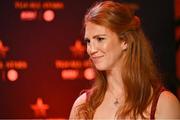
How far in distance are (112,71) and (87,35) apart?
0.59 feet

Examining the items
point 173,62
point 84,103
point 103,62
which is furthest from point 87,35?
point 173,62

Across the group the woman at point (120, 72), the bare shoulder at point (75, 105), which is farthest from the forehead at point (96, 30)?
the bare shoulder at point (75, 105)

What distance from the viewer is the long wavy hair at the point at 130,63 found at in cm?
174

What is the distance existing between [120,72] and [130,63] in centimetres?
5

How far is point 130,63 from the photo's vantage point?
1.79m

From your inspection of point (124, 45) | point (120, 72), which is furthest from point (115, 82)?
point (124, 45)

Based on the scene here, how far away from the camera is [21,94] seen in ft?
9.11

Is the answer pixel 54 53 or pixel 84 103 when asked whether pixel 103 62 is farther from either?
pixel 54 53

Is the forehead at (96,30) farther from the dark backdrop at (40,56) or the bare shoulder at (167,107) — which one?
the dark backdrop at (40,56)

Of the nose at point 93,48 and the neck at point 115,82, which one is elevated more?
the nose at point 93,48

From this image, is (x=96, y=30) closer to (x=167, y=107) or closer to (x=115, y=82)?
(x=115, y=82)

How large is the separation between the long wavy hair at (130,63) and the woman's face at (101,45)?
0.9 inches

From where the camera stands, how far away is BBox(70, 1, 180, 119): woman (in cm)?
173

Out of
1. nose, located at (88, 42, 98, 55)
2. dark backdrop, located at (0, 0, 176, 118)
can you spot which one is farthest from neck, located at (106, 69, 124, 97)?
dark backdrop, located at (0, 0, 176, 118)
